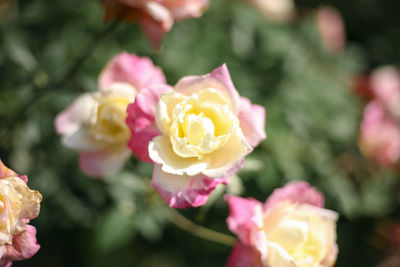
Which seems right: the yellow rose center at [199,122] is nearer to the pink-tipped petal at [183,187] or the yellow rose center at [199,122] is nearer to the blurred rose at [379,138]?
the pink-tipped petal at [183,187]

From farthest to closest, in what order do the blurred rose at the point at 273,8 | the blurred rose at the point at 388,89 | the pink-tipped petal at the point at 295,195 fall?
1. the blurred rose at the point at 273,8
2. the blurred rose at the point at 388,89
3. the pink-tipped petal at the point at 295,195

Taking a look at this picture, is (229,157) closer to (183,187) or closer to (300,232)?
(183,187)

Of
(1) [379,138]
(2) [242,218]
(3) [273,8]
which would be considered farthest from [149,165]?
(3) [273,8]

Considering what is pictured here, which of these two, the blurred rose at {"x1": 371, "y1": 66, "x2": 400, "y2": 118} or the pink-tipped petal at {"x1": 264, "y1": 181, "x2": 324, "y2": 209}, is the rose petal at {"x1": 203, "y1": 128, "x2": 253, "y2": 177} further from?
the blurred rose at {"x1": 371, "y1": 66, "x2": 400, "y2": 118}

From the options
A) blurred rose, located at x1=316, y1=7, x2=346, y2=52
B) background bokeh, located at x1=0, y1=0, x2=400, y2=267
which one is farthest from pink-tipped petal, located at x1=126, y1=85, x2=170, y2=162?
blurred rose, located at x1=316, y1=7, x2=346, y2=52

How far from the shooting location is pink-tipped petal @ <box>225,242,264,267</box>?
2.91ft

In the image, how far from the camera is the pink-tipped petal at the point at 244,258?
2.91 feet

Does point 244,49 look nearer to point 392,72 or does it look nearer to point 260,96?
point 260,96

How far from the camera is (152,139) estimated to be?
833mm

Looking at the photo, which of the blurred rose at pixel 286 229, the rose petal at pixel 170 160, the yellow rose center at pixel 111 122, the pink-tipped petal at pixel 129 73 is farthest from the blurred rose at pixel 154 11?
the blurred rose at pixel 286 229

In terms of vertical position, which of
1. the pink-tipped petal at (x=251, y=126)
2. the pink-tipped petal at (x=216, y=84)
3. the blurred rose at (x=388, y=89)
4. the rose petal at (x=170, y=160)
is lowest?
the blurred rose at (x=388, y=89)

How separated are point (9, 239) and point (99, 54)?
3.20 ft

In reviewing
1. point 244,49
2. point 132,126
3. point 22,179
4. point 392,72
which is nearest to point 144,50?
point 244,49

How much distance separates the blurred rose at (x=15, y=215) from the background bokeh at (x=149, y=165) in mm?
487
